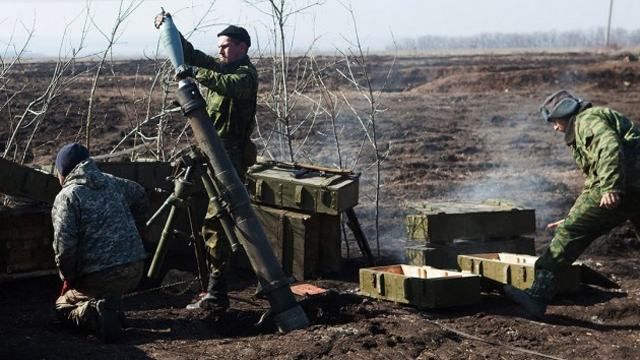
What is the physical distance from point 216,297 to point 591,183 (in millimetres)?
2915

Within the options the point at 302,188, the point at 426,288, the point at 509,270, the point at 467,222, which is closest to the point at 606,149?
the point at 509,270

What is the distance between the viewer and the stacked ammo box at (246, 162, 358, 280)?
323 inches

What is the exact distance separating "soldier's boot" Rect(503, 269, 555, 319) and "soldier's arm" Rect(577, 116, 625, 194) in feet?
2.79

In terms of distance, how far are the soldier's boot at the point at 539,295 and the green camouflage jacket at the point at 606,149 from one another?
2.45 ft

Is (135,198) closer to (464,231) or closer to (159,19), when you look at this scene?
(159,19)

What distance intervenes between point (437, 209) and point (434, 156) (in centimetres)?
974

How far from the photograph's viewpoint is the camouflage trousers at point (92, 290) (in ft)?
20.9

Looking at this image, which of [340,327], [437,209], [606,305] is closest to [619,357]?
[606,305]

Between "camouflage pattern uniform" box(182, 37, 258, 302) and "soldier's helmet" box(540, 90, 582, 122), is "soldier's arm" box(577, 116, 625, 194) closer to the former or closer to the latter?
"soldier's helmet" box(540, 90, 582, 122)

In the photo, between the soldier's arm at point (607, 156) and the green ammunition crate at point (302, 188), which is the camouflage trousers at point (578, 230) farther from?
the green ammunition crate at point (302, 188)

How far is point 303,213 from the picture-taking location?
8344 mm

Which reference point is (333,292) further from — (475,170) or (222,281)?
(475,170)

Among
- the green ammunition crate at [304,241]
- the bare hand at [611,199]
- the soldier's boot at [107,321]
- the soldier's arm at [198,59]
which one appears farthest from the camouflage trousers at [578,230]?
the soldier's boot at [107,321]

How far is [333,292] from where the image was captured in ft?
24.3
